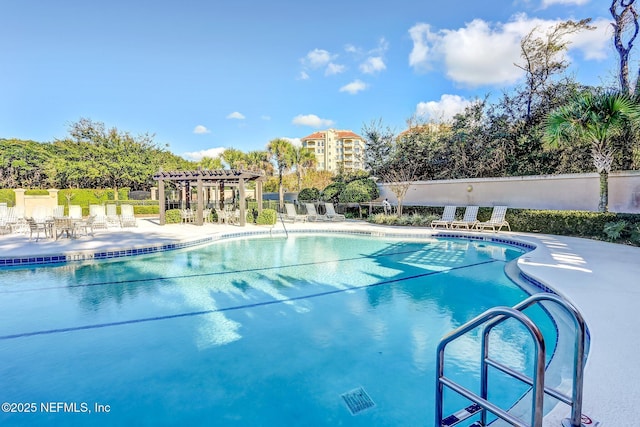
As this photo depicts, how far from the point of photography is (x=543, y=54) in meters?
15.7

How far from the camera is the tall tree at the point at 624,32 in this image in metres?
12.6

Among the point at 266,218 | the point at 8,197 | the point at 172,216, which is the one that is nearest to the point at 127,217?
the point at 172,216

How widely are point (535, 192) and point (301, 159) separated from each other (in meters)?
17.6

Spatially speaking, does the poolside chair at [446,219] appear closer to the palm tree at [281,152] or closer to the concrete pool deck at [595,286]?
the concrete pool deck at [595,286]

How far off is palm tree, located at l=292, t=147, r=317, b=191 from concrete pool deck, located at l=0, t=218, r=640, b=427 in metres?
15.3

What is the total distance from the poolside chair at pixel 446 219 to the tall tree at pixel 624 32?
24.9ft

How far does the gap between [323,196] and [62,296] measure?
16.7m

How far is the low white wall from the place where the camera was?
440 inches

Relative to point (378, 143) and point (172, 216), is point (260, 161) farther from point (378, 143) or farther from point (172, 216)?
point (172, 216)

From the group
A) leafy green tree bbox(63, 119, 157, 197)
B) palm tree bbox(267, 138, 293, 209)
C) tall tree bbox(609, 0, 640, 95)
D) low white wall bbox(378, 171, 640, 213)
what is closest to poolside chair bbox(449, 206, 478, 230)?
low white wall bbox(378, 171, 640, 213)

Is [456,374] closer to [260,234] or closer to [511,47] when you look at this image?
[260,234]

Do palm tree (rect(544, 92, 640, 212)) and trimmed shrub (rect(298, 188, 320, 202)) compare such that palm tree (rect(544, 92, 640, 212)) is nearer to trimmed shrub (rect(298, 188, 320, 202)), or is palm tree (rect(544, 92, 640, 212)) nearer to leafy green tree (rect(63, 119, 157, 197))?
trimmed shrub (rect(298, 188, 320, 202))

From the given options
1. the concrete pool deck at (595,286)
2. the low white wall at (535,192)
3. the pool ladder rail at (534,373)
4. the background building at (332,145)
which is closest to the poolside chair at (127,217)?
the concrete pool deck at (595,286)

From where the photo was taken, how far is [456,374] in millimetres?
3451
